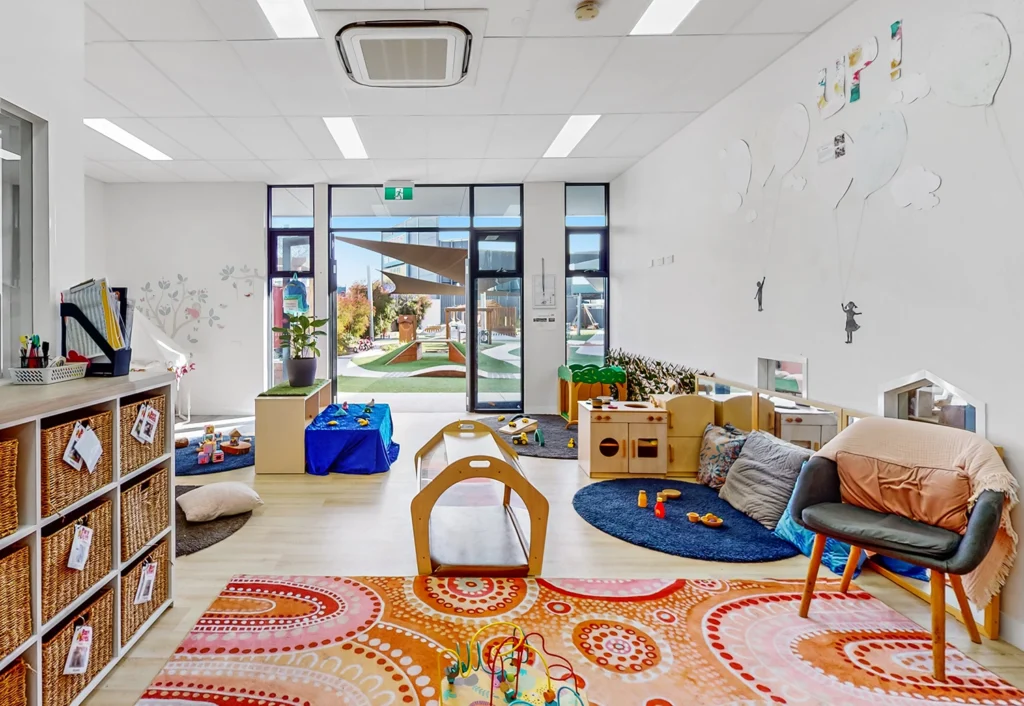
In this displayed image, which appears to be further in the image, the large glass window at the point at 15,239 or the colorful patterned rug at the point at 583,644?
the large glass window at the point at 15,239

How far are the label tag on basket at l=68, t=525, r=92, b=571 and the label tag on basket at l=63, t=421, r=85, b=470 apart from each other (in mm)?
208

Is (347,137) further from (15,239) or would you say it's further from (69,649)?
(69,649)

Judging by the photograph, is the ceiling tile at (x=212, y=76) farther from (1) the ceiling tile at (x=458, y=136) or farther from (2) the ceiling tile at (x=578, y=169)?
(2) the ceiling tile at (x=578, y=169)

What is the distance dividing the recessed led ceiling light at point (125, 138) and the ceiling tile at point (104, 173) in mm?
746

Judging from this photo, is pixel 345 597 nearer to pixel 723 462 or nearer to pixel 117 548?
pixel 117 548

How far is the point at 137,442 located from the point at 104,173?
568 cm

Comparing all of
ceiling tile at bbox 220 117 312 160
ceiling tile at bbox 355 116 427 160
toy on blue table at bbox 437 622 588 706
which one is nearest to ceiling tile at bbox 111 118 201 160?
ceiling tile at bbox 220 117 312 160

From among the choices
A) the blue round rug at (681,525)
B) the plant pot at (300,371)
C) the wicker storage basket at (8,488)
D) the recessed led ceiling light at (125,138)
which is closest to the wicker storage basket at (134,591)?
the wicker storage basket at (8,488)

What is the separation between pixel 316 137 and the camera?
15.9 feet

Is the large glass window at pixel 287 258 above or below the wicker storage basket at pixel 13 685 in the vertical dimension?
above

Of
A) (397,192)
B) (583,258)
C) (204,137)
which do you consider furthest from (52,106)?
(583,258)

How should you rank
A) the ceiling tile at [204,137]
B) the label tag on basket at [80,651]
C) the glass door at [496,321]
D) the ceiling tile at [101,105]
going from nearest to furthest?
the label tag on basket at [80,651] → the ceiling tile at [101,105] → the ceiling tile at [204,137] → the glass door at [496,321]

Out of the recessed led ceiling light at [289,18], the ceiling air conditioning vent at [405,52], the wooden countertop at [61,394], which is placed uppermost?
the recessed led ceiling light at [289,18]

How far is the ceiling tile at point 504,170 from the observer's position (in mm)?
5723
